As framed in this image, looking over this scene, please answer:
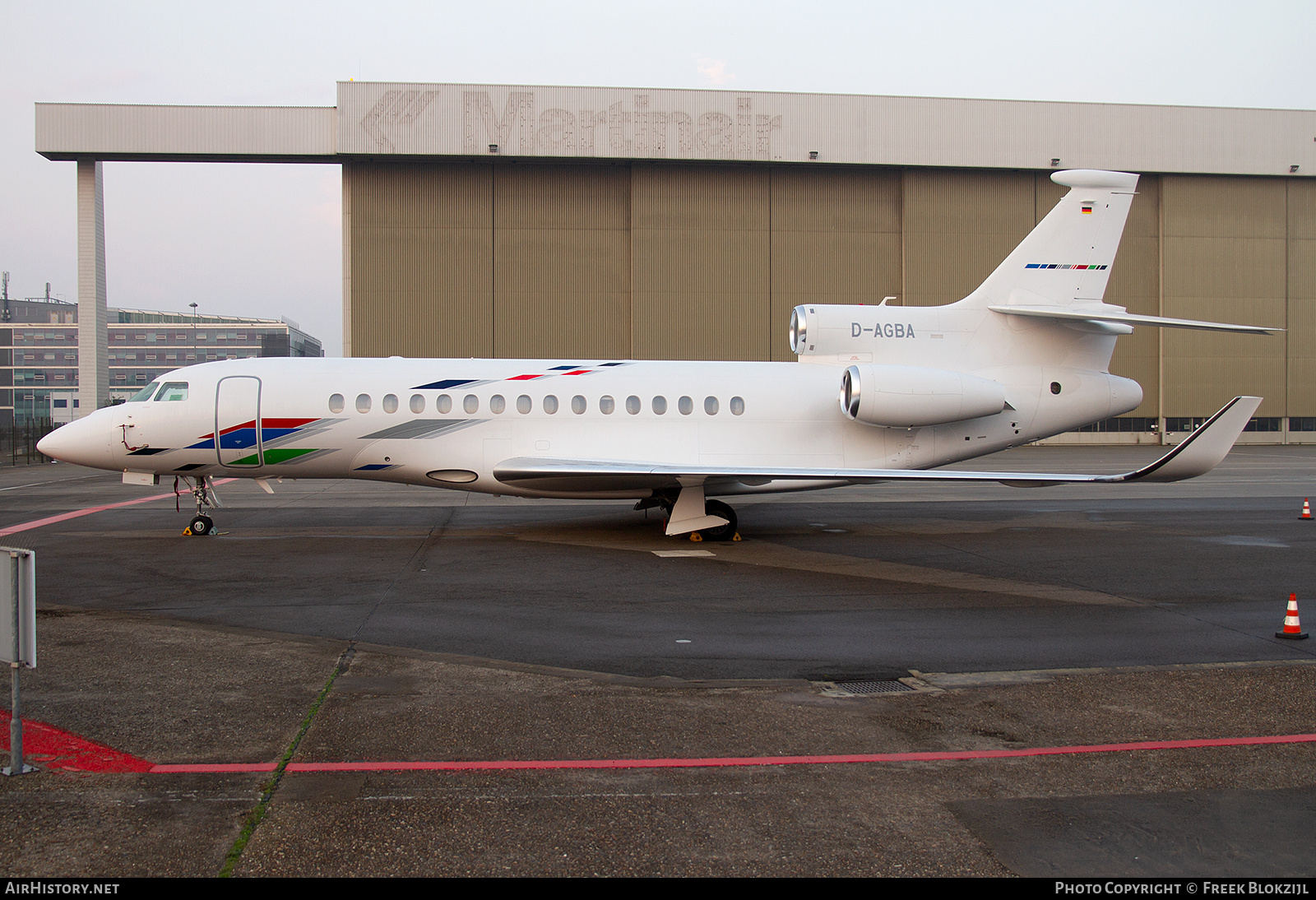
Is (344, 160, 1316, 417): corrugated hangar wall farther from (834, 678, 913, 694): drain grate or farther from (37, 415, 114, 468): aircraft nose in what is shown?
(834, 678, 913, 694): drain grate

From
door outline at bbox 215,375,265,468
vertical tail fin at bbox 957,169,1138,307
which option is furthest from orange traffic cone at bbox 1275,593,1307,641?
door outline at bbox 215,375,265,468

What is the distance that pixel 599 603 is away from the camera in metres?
9.95

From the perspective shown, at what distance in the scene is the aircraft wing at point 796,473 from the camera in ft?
36.9

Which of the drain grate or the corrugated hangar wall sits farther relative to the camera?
the corrugated hangar wall

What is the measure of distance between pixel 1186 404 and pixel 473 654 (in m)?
47.7

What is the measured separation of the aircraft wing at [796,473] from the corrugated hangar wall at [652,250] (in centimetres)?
2673

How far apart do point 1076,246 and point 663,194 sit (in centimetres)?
2743

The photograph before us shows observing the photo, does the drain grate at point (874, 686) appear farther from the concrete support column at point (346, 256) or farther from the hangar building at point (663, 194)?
the concrete support column at point (346, 256)

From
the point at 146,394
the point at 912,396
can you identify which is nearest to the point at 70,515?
the point at 146,394

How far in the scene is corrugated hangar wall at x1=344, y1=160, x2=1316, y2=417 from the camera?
40.5 m

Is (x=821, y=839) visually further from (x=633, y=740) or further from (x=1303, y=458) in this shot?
(x=1303, y=458)

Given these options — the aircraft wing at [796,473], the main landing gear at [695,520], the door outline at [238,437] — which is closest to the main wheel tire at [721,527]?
the main landing gear at [695,520]

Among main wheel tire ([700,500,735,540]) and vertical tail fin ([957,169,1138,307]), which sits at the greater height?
vertical tail fin ([957,169,1138,307])

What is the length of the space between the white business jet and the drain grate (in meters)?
6.55
